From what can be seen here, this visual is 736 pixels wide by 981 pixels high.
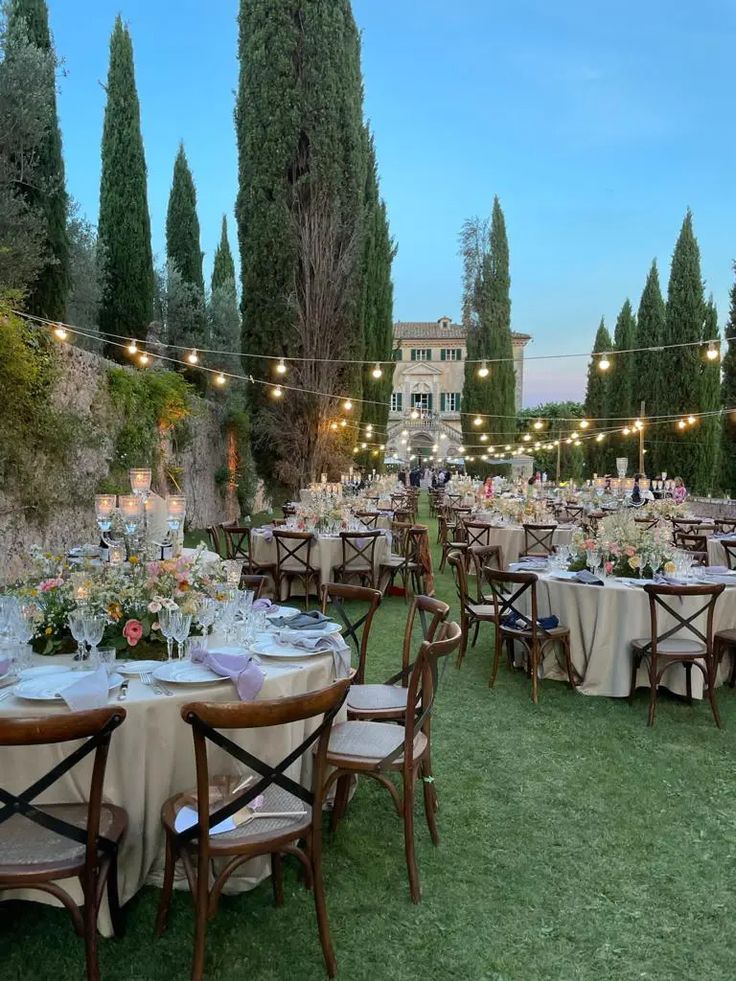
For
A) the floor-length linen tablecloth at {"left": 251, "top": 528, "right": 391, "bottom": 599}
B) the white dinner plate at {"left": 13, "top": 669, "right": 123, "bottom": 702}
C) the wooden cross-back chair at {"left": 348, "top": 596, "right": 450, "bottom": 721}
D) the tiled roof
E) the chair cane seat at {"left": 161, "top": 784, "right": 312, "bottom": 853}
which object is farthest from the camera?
the tiled roof

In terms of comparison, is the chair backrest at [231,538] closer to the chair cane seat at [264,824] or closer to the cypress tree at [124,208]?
the chair cane seat at [264,824]

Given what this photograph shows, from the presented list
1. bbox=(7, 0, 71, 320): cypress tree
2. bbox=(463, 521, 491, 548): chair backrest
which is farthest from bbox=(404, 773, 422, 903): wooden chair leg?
bbox=(7, 0, 71, 320): cypress tree

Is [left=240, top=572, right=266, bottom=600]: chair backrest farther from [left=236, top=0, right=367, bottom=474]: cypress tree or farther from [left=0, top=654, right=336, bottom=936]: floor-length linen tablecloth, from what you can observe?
[left=236, top=0, right=367, bottom=474]: cypress tree

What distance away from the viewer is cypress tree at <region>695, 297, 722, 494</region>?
21.8m

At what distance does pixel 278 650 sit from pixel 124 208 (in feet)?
53.7

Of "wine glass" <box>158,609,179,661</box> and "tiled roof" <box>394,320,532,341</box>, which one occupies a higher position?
"tiled roof" <box>394,320,532,341</box>

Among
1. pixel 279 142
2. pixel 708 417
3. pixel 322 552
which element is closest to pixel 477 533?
pixel 322 552

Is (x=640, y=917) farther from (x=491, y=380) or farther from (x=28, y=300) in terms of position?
(x=491, y=380)

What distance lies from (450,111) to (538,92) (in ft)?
15.4

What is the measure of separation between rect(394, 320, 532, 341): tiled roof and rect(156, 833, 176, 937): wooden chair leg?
48704 millimetres

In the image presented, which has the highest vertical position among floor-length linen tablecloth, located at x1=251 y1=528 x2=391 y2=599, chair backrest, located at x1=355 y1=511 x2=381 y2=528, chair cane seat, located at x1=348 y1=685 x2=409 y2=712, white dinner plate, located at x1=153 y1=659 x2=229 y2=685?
chair backrest, located at x1=355 y1=511 x2=381 y2=528

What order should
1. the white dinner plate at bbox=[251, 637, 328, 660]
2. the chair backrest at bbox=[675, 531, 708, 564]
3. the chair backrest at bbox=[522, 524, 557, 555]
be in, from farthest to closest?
the chair backrest at bbox=[522, 524, 557, 555]
the chair backrest at bbox=[675, 531, 708, 564]
the white dinner plate at bbox=[251, 637, 328, 660]

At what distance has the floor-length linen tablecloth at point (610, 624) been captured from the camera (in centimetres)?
459

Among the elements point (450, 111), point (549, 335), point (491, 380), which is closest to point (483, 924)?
point (491, 380)
